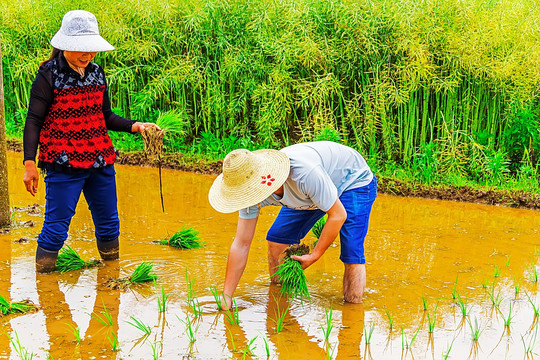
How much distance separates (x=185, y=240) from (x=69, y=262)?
0.93 meters

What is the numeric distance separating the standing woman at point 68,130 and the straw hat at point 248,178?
3.64 feet

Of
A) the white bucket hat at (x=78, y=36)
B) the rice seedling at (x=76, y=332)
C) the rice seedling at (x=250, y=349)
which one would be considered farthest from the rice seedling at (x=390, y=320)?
the white bucket hat at (x=78, y=36)

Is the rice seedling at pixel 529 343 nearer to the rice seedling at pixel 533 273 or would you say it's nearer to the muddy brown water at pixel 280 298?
the muddy brown water at pixel 280 298

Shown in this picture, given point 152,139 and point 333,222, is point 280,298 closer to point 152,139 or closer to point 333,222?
point 333,222

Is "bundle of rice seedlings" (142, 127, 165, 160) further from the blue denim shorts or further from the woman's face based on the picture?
the blue denim shorts

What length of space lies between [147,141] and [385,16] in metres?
3.86

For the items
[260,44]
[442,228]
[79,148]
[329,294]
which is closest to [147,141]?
[79,148]

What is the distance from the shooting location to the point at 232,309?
3824mm

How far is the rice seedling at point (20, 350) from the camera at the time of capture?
3.06 meters

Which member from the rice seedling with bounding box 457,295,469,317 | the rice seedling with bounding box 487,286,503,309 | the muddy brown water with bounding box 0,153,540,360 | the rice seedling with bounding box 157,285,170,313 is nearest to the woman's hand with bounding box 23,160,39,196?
the muddy brown water with bounding box 0,153,540,360

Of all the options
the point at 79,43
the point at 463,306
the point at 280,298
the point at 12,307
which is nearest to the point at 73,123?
the point at 79,43

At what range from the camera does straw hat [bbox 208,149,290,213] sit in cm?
339

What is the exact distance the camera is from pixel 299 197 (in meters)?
3.66

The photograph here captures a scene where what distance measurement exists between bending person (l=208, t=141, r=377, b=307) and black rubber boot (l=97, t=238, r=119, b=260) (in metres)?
1.13
